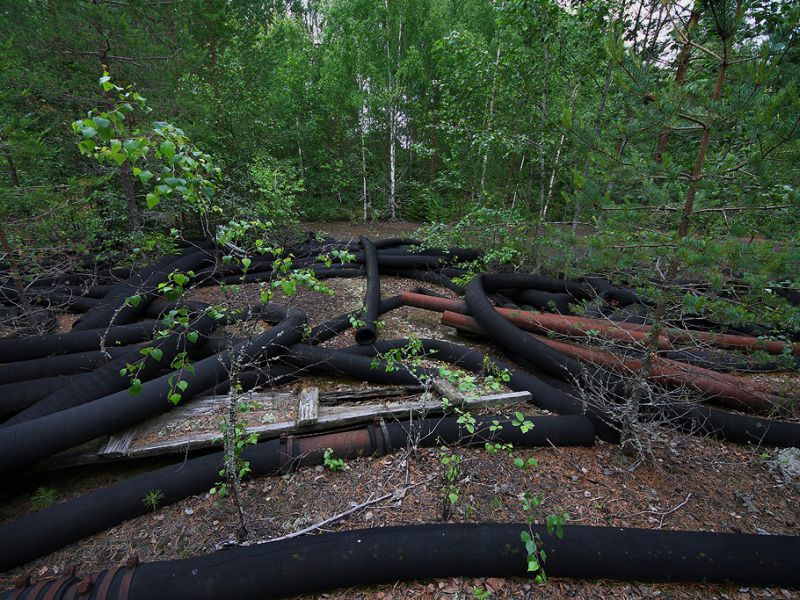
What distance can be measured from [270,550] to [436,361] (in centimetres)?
303

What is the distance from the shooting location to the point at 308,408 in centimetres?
346

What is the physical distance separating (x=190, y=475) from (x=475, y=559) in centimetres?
229

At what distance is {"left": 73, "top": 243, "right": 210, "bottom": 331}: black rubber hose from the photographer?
485 centimetres

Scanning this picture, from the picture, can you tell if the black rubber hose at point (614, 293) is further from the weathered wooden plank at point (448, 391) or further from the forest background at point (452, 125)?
the weathered wooden plank at point (448, 391)

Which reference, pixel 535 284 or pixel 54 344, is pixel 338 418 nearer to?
pixel 54 344

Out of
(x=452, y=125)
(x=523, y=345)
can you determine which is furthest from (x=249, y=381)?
(x=452, y=125)

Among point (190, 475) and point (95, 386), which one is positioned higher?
point (95, 386)

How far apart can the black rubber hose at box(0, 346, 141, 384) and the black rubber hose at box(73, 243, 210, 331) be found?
52 centimetres

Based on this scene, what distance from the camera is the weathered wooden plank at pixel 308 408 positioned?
3.30 meters

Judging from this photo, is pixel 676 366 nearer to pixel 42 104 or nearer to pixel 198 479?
pixel 198 479

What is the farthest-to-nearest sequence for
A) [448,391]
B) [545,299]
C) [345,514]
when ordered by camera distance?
[545,299], [448,391], [345,514]

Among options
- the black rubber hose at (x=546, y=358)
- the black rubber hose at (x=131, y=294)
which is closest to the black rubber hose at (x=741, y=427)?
the black rubber hose at (x=546, y=358)

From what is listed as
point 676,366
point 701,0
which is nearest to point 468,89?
point 701,0

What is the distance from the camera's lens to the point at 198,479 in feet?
9.32
